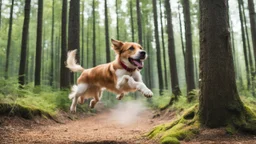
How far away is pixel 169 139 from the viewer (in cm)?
473

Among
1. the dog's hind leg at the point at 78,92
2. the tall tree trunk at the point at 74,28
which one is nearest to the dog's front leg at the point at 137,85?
the dog's hind leg at the point at 78,92

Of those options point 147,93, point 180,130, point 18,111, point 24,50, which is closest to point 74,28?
point 24,50

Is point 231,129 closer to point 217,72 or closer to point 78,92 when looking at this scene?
point 217,72

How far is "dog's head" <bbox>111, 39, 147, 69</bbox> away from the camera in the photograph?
537cm

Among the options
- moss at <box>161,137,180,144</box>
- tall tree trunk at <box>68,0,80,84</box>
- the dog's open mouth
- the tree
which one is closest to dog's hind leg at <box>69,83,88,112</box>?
the dog's open mouth

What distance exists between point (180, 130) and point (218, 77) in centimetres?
134

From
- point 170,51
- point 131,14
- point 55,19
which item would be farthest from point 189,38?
point 55,19

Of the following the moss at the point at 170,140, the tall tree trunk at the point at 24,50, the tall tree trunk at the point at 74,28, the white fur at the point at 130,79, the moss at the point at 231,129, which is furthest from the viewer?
the tall tree trunk at the point at 74,28

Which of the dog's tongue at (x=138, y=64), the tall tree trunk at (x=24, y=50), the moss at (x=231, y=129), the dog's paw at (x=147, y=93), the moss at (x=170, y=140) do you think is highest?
the tall tree trunk at (x=24, y=50)

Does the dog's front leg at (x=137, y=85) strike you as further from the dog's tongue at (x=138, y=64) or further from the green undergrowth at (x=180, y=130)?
the green undergrowth at (x=180, y=130)

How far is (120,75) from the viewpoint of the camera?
578 centimetres

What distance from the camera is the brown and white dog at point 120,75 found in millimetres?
5387

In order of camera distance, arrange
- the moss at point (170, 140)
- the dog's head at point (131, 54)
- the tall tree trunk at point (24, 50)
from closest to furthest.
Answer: the moss at point (170, 140) < the dog's head at point (131, 54) < the tall tree trunk at point (24, 50)

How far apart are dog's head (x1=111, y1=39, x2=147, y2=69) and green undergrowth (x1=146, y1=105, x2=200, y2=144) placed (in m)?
1.55
